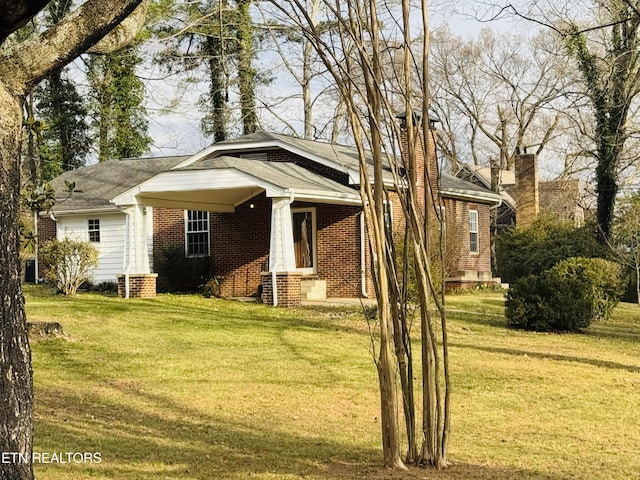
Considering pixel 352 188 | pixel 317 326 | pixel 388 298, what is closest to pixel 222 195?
pixel 352 188

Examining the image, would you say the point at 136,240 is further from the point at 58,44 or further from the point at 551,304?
the point at 58,44

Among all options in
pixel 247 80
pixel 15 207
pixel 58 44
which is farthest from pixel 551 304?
pixel 247 80

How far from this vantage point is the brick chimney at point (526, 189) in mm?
36406

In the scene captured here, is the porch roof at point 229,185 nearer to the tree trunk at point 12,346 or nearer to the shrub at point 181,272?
the shrub at point 181,272

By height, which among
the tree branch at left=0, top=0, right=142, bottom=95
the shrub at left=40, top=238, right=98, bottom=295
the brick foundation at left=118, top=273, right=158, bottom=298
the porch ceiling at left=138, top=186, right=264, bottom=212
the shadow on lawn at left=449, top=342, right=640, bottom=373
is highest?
the porch ceiling at left=138, top=186, right=264, bottom=212

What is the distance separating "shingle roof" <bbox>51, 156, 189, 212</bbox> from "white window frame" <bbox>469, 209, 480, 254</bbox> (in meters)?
10.1

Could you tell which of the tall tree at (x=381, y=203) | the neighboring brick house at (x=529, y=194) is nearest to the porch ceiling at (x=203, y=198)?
the neighboring brick house at (x=529, y=194)

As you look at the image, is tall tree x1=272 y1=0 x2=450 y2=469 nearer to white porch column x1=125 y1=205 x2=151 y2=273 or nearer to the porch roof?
the porch roof

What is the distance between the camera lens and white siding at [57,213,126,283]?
26.4 m

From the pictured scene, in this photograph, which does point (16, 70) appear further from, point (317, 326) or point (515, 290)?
point (515, 290)

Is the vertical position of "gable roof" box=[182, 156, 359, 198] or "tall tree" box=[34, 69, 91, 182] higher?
"tall tree" box=[34, 69, 91, 182]

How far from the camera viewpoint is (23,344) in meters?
3.98

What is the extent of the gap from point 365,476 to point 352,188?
17233 mm

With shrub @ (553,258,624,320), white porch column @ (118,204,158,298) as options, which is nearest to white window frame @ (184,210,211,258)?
white porch column @ (118,204,158,298)
